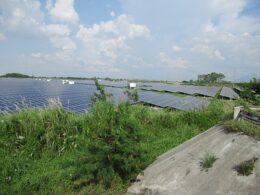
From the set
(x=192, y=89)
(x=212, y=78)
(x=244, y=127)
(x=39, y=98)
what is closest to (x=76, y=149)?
(x=244, y=127)

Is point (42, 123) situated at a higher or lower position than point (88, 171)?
higher

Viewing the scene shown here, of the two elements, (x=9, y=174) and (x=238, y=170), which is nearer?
(x=238, y=170)

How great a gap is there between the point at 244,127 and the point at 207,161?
2.24 meters

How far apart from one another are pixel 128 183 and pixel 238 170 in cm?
269

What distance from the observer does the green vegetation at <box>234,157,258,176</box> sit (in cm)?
527

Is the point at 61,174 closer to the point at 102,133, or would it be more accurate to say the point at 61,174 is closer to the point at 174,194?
the point at 102,133

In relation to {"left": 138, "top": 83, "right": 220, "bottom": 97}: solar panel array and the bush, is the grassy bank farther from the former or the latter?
{"left": 138, "top": 83, "right": 220, "bottom": 97}: solar panel array


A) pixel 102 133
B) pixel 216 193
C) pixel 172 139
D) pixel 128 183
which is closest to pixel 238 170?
pixel 216 193

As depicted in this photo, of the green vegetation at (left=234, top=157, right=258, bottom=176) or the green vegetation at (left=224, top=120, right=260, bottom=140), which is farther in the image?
the green vegetation at (left=224, top=120, right=260, bottom=140)

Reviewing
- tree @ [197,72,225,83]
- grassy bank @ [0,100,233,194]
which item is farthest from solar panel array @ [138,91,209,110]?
tree @ [197,72,225,83]

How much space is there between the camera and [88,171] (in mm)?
5727

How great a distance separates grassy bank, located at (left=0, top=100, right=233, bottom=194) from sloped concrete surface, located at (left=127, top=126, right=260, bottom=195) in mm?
440

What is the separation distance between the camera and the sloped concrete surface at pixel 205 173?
5090 millimetres

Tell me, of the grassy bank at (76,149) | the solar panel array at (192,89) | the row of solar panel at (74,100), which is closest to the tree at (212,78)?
the solar panel array at (192,89)
